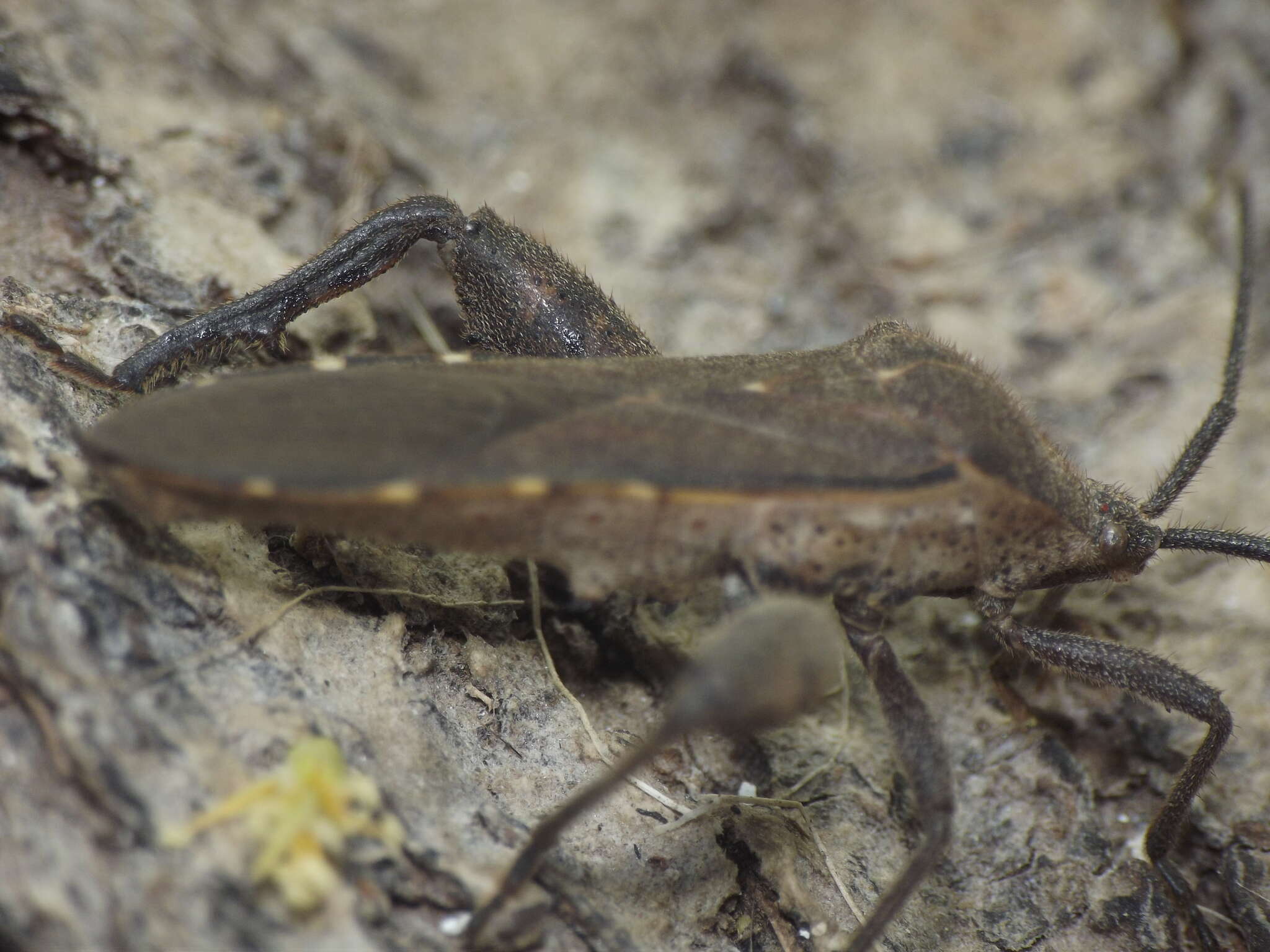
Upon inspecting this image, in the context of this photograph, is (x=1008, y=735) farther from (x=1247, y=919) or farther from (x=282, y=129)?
(x=282, y=129)

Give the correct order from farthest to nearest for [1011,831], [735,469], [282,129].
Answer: [282,129], [1011,831], [735,469]

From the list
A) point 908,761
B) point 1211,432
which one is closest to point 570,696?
point 908,761

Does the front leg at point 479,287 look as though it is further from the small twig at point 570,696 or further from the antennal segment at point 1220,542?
the antennal segment at point 1220,542

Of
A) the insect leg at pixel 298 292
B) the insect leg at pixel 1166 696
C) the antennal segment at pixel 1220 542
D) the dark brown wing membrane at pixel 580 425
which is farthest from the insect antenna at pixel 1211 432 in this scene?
the insect leg at pixel 298 292

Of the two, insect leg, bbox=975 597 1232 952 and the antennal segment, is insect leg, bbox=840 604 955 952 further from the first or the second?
the antennal segment

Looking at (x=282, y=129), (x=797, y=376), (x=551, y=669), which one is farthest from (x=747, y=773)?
(x=282, y=129)

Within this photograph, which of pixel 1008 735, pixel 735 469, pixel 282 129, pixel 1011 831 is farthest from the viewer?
pixel 282 129

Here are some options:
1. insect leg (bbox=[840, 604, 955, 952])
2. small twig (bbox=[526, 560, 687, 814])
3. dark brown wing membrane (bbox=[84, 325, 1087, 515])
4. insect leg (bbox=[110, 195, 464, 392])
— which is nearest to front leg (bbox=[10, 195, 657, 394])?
insect leg (bbox=[110, 195, 464, 392])
